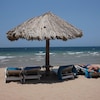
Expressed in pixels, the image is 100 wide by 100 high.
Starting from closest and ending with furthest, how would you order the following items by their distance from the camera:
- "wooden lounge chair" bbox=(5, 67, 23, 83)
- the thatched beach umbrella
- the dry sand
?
the dry sand, "wooden lounge chair" bbox=(5, 67, 23, 83), the thatched beach umbrella

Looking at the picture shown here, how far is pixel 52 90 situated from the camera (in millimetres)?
6633

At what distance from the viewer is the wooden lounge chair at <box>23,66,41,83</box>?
295 inches

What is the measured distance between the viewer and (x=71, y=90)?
6.62 meters

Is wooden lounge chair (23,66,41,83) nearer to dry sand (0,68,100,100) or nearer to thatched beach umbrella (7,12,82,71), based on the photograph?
dry sand (0,68,100,100)

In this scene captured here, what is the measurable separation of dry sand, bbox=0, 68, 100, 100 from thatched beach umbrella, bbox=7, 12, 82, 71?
1573mm

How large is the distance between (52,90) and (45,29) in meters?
2.27

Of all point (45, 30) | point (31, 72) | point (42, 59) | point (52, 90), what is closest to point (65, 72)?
point (31, 72)

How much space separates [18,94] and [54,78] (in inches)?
91.1

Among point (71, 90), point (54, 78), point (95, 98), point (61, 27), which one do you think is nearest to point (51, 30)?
point (61, 27)

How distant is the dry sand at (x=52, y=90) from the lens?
5.96 meters

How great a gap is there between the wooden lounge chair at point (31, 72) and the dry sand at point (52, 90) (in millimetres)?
199

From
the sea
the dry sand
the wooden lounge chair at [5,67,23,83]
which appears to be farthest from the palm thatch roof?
the sea

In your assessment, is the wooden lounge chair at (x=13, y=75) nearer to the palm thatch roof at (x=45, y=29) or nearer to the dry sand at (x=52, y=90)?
the dry sand at (x=52, y=90)

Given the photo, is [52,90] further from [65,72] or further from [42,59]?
[42,59]
